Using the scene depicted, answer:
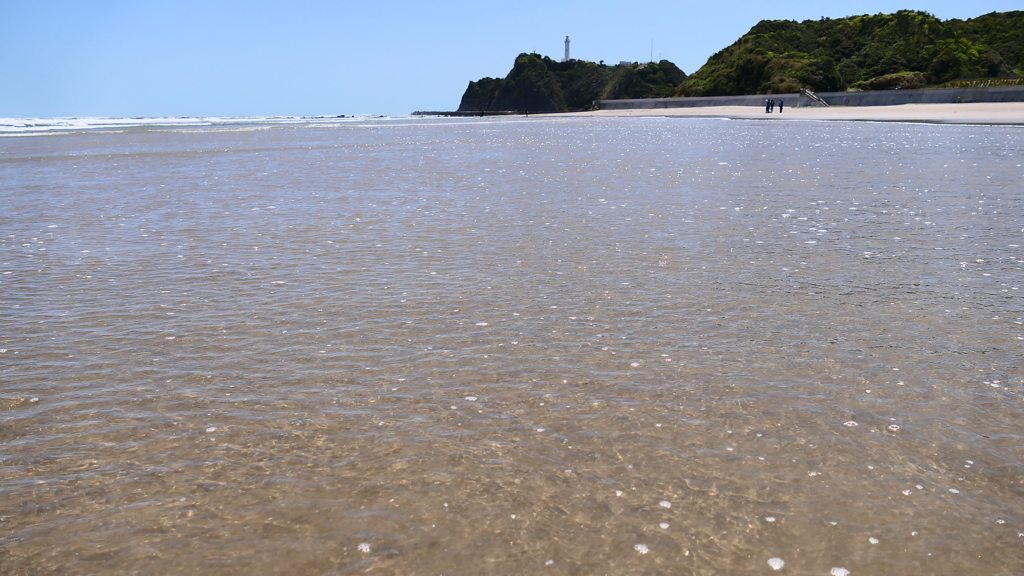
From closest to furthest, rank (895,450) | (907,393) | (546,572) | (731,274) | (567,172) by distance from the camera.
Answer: (546,572), (895,450), (907,393), (731,274), (567,172)

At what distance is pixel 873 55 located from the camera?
362 feet

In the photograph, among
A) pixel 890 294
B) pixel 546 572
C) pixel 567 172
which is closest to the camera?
pixel 546 572

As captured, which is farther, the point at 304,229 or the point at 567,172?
the point at 567,172

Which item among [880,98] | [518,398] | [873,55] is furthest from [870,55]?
[518,398]

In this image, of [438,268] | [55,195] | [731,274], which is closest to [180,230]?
[438,268]

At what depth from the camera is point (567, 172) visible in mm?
21297

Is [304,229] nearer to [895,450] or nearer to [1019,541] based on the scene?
[895,450]

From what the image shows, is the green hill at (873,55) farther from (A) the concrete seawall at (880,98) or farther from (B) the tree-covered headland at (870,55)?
(A) the concrete seawall at (880,98)

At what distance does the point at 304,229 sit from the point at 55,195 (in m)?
9.22

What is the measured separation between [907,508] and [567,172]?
18.2 meters

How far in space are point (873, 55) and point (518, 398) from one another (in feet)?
411

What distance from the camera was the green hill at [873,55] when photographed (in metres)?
93.0

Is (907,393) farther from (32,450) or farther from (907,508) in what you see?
(32,450)

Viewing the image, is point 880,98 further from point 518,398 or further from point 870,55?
point 518,398
